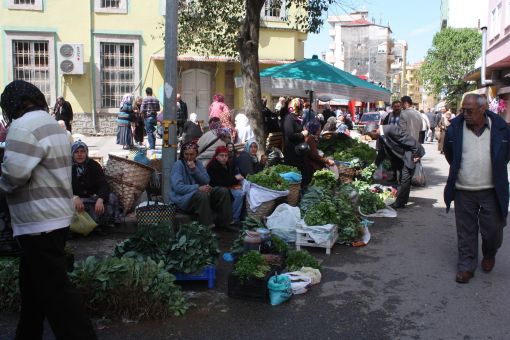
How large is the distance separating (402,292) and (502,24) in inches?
946

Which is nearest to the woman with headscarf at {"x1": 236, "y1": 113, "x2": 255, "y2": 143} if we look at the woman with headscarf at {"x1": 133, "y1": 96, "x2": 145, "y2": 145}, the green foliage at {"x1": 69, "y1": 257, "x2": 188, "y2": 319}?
the woman with headscarf at {"x1": 133, "y1": 96, "x2": 145, "y2": 145}

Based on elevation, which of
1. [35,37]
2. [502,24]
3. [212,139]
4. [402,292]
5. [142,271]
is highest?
[502,24]

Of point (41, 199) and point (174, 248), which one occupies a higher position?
point (41, 199)

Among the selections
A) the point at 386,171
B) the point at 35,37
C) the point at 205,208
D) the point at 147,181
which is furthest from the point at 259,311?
the point at 35,37

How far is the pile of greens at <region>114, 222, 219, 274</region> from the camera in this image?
16.7 feet

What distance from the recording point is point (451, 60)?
164 ft

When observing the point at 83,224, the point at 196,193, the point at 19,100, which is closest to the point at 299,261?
the point at 196,193

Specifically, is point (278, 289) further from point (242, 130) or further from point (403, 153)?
point (242, 130)

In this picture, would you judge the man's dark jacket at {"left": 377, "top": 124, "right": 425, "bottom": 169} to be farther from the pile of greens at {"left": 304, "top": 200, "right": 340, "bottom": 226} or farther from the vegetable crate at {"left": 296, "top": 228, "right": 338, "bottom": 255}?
the vegetable crate at {"left": 296, "top": 228, "right": 338, "bottom": 255}

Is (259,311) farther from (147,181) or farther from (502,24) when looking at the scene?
(502,24)

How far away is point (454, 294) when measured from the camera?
17.3 feet

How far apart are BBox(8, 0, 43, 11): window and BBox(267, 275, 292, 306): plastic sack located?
61.3 ft

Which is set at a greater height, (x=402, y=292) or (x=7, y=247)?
(x=7, y=247)

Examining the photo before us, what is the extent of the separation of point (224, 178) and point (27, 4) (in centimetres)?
1596
